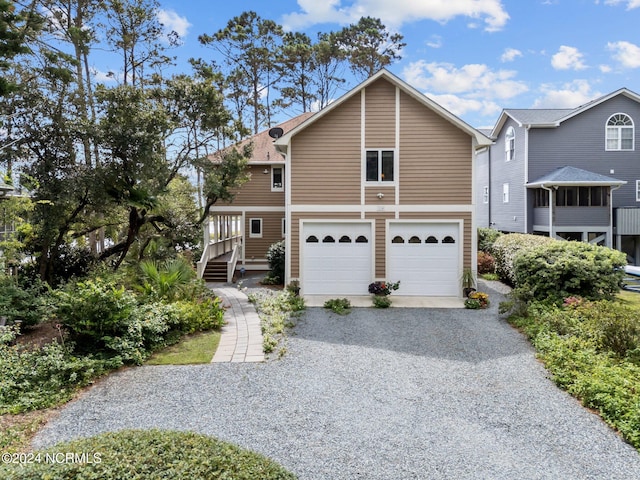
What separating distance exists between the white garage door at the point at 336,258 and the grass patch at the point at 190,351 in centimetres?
496

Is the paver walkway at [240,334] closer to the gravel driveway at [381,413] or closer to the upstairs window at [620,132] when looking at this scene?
the gravel driveway at [381,413]

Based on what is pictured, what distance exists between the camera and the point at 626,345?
727 cm

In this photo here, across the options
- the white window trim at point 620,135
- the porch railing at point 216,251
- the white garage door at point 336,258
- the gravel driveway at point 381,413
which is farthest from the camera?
the white window trim at point 620,135

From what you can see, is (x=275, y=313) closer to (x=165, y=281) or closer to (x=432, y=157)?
(x=165, y=281)

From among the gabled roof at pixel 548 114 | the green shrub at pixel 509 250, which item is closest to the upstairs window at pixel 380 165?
the green shrub at pixel 509 250

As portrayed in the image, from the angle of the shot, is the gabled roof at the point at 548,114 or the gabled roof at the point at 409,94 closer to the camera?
the gabled roof at the point at 409,94

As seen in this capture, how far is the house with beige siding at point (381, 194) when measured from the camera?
43.0 ft

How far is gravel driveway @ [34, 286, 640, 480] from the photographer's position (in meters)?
4.39

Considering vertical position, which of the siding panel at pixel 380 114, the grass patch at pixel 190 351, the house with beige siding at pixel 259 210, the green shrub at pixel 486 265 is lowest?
the grass patch at pixel 190 351

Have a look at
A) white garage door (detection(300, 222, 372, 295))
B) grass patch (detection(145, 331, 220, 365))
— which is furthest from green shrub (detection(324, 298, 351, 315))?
grass patch (detection(145, 331, 220, 365))

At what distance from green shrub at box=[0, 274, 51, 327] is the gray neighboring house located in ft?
67.6

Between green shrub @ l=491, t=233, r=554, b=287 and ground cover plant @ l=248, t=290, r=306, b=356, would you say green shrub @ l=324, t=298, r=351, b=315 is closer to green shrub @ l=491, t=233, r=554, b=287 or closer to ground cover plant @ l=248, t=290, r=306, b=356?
ground cover plant @ l=248, t=290, r=306, b=356

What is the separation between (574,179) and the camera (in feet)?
63.9

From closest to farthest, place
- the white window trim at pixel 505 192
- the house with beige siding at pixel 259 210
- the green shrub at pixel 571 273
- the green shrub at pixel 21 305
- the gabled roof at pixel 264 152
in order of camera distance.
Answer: the green shrub at pixel 21 305, the green shrub at pixel 571 273, the gabled roof at pixel 264 152, the house with beige siding at pixel 259 210, the white window trim at pixel 505 192
